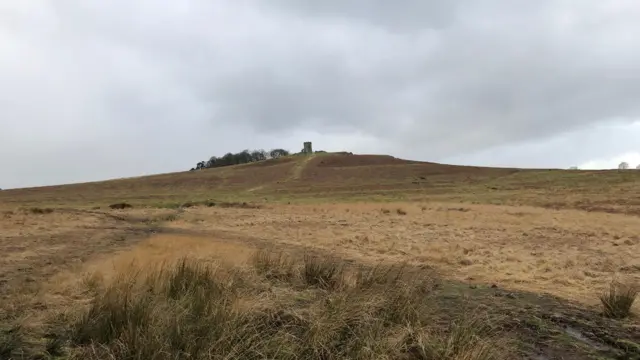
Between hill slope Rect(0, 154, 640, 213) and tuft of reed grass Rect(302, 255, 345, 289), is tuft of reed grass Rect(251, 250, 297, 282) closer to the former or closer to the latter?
tuft of reed grass Rect(302, 255, 345, 289)

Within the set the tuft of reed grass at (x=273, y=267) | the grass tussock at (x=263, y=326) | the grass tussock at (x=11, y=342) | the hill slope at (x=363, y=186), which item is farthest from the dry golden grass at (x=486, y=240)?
the hill slope at (x=363, y=186)

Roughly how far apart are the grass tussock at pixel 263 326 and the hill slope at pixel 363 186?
1536 inches

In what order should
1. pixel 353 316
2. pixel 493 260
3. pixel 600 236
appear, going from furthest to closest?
pixel 600 236, pixel 493 260, pixel 353 316

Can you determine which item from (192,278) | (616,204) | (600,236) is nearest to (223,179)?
(616,204)

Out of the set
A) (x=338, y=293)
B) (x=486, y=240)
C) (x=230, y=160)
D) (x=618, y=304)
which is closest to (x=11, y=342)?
(x=338, y=293)

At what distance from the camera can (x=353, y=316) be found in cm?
688

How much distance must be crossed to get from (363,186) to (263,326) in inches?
2887

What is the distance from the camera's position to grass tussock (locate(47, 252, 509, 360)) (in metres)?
5.86

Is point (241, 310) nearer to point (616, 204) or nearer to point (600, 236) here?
point (600, 236)

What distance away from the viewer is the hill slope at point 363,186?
175 ft

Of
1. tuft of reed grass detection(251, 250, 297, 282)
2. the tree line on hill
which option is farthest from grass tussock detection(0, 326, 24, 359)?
the tree line on hill

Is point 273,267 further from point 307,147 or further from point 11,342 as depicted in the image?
point 307,147

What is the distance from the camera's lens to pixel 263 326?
677 cm

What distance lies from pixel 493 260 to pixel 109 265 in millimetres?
11720
